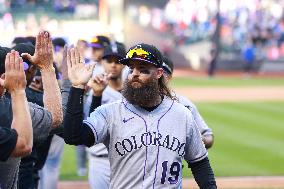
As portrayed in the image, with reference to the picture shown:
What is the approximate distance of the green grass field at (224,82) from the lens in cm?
2700

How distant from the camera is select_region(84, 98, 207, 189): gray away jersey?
4215mm

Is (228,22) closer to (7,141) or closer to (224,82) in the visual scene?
(224,82)

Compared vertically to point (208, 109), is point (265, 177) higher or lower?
higher

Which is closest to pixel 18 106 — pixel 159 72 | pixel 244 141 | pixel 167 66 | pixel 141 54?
pixel 141 54

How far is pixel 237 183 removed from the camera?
31.9 feet

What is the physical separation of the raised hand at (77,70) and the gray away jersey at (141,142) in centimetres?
26

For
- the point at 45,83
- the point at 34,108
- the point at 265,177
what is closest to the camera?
the point at 34,108

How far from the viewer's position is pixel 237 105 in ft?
64.5

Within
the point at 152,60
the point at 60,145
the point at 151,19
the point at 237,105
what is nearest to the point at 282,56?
the point at 151,19

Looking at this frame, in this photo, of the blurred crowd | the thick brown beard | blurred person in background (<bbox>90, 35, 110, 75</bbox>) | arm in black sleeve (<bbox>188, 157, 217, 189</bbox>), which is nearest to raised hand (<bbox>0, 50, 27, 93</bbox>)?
the thick brown beard

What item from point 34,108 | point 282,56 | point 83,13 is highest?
point 34,108

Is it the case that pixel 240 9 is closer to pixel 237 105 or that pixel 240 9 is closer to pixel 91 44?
pixel 237 105

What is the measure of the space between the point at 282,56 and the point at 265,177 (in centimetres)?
2751

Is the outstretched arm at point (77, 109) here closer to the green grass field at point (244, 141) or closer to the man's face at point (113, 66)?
the man's face at point (113, 66)
